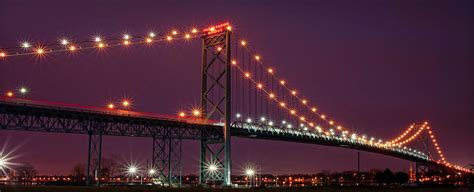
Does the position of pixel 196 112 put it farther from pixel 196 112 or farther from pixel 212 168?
pixel 212 168

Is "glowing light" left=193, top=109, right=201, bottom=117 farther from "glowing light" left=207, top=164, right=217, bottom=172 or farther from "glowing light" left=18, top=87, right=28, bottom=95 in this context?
"glowing light" left=18, top=87, right=28, bottom=95

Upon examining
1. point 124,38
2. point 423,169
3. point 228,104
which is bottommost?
point 423,169

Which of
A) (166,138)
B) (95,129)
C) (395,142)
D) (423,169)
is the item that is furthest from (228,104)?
(423,169)

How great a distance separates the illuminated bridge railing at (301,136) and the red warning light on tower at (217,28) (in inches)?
479

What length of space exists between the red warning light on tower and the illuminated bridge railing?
479 inches

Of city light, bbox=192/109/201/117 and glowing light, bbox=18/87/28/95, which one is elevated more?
glowing light, bbox=18/87/28/95

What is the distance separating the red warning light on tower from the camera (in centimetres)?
7259

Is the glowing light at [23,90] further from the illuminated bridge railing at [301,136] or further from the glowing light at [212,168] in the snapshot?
the illuminated bridge railing at [301,136]

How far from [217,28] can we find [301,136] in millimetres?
28704

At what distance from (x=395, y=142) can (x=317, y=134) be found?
181 feet

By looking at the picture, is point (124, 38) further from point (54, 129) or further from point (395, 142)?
point (395, 142)

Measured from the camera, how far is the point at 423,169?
16138 cm

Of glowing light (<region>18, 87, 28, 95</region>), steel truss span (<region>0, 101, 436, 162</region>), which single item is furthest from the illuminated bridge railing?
glowing light (<region>18, 87, 28, 95</region>)

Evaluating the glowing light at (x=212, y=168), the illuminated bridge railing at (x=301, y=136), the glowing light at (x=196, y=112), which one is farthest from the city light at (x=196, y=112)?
the glowing light at (x=212, y=168)
